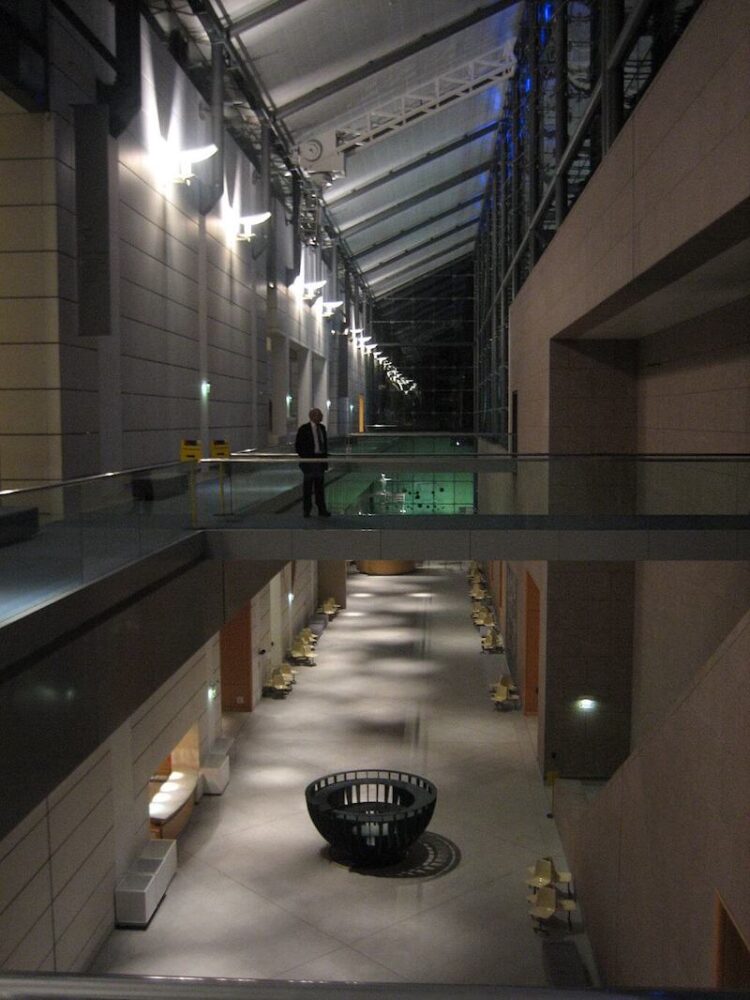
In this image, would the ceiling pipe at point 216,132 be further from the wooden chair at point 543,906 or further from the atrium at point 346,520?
the wooden chair at point 543,906

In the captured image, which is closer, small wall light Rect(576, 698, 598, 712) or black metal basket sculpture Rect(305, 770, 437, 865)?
black metal basket sculpture Rect(305, 770, 437, 865)

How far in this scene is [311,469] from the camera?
505 inches

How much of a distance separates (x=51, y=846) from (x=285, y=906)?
4.38 m

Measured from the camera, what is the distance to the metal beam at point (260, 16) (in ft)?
57.2

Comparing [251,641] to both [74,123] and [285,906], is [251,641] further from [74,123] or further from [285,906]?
[74,123]

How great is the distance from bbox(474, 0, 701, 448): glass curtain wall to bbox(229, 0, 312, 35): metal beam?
16.4 feet

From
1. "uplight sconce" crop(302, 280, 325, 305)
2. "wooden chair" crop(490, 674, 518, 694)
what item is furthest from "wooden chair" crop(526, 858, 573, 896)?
"uplight sconce" crop(302, 280, 325, 305)

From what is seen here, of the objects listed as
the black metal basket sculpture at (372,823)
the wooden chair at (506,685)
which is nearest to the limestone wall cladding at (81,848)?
the black metal basket sculpture at (372,823)

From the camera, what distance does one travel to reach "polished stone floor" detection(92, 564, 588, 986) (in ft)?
40.9

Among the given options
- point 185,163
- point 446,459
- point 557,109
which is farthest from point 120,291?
point 557,109

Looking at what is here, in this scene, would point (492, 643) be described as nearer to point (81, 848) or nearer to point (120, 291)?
point (120, 291)

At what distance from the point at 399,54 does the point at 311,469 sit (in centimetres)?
1321

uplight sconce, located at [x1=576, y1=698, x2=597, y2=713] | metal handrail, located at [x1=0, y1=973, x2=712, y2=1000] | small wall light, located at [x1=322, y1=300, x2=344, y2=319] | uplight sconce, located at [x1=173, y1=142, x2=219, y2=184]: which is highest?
small wall light, located at [x1=322, y1=300, x2=344, y2=319]

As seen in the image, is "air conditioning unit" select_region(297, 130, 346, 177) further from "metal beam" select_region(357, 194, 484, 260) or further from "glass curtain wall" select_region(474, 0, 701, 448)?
"metal beam" select_region(357, 194, 484, 260)
